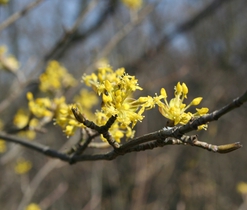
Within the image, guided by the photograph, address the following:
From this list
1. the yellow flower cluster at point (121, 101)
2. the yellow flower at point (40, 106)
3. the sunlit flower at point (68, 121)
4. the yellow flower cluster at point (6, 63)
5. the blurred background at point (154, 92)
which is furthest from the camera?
the blurred background at point (154, 92)

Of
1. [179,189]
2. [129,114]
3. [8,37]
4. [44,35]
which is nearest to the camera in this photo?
[129,114]

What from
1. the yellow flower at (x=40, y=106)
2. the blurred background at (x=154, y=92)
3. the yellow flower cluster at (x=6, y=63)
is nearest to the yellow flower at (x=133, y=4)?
the blurred background at (x=154, y=92)

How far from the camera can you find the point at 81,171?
7.12 m

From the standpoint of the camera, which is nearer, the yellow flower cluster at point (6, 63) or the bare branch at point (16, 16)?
the bare branch at point (16, 16)

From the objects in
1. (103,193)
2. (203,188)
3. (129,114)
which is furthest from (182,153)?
(129,114)

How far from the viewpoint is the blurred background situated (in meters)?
4.70

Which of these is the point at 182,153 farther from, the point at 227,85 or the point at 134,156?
the point at 227,85

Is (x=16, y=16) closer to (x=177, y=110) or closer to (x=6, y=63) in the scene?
(x=6, y=63)

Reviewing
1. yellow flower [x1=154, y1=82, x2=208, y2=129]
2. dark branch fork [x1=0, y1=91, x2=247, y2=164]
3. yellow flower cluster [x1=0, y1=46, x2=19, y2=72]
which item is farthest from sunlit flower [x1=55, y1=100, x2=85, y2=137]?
yellow flower cluster [x1=0, y1=46, x2=19, y2=72]

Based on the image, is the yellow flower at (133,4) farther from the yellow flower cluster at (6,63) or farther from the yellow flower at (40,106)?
the yellow flower at (40,106)

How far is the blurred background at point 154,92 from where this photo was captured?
4.70m

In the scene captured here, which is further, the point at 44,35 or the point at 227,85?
the point at 44,35

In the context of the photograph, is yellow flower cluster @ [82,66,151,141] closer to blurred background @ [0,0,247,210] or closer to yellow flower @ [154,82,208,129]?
yellow flower @ [154,82,208,129]

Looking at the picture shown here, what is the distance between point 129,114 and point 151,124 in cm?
652
